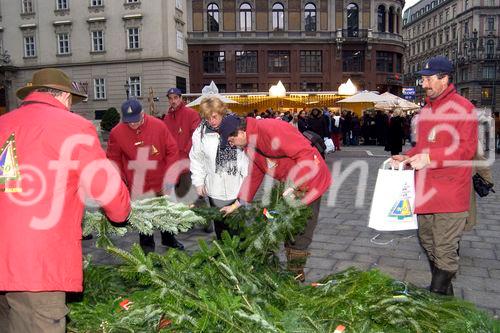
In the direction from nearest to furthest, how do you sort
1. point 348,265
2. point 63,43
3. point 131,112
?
point 131,112 → point 348,265 → point 63,43

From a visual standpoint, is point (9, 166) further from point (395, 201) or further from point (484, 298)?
point (484, 298)

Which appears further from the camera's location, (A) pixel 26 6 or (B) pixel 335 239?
(A) pixel 26 6

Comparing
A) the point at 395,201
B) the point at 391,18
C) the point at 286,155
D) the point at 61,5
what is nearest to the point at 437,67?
the point at 395,201

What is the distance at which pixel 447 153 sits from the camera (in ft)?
12.3

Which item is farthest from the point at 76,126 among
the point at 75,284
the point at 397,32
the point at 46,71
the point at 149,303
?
the point at 397,32

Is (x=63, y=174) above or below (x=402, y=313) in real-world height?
above

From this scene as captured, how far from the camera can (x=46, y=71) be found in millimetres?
2545

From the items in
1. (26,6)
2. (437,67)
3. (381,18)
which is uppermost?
A: (381,18)

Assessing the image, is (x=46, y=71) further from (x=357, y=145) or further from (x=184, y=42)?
(x=184, y=42)

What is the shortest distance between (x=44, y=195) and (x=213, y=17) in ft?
159

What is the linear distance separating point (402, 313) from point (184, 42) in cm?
4450

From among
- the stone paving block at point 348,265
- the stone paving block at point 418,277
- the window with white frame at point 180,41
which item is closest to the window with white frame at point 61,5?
the window with white frame at point 180,41

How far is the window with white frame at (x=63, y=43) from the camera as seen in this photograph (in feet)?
135

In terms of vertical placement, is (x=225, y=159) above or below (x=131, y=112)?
below
